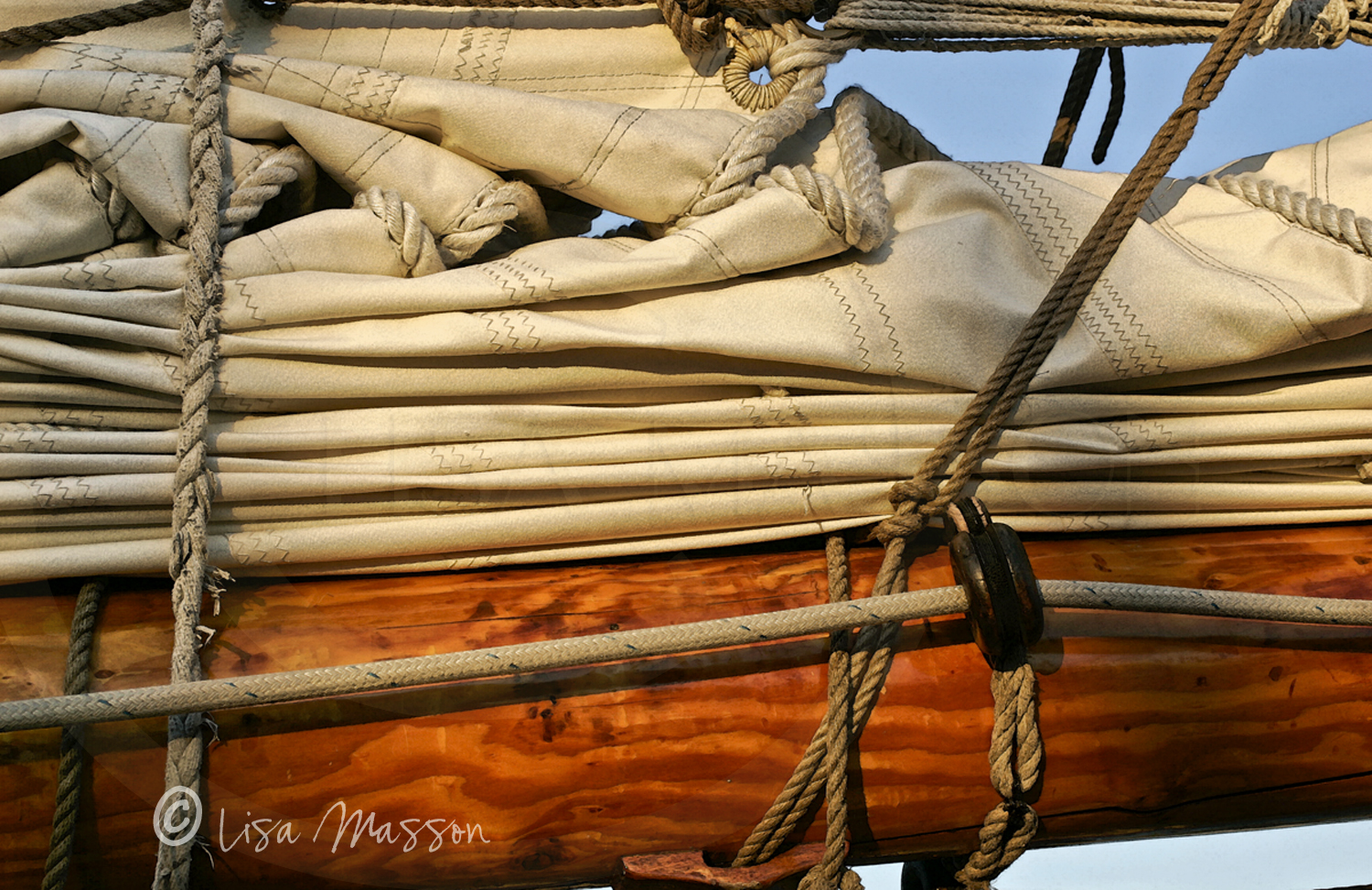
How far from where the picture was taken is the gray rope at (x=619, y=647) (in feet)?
2.05

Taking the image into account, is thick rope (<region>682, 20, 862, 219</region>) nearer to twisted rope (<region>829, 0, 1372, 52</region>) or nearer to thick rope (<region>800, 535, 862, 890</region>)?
twisted rope (<region>829, 0, 1372, 52</region>)

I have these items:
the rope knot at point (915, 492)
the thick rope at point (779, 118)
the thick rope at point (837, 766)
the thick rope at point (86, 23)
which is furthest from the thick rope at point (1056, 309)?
the thick rope at point (86, 23)

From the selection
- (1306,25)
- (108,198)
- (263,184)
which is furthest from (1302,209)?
(108,198)

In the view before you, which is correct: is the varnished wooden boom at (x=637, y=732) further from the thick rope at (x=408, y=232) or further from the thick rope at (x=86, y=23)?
the thick rope at (x=86, y=23)

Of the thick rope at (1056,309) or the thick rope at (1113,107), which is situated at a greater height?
the thick rope at (1113,107)

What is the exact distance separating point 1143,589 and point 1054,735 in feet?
0.46

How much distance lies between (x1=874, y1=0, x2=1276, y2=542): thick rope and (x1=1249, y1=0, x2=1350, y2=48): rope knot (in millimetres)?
126

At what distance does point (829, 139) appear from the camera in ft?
2.91

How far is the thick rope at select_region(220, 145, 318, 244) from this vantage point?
0.77m

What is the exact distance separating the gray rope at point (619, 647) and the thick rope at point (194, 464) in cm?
3

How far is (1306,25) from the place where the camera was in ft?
2.95

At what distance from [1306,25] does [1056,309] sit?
45 cm

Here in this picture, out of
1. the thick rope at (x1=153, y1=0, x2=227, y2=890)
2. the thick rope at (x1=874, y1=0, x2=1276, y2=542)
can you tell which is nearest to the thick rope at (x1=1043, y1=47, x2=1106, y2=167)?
the thick rope at (x1=874, y1=0, x2=1276, y2=542)

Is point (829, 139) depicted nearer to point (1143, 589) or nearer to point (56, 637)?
point (1143, 589)
